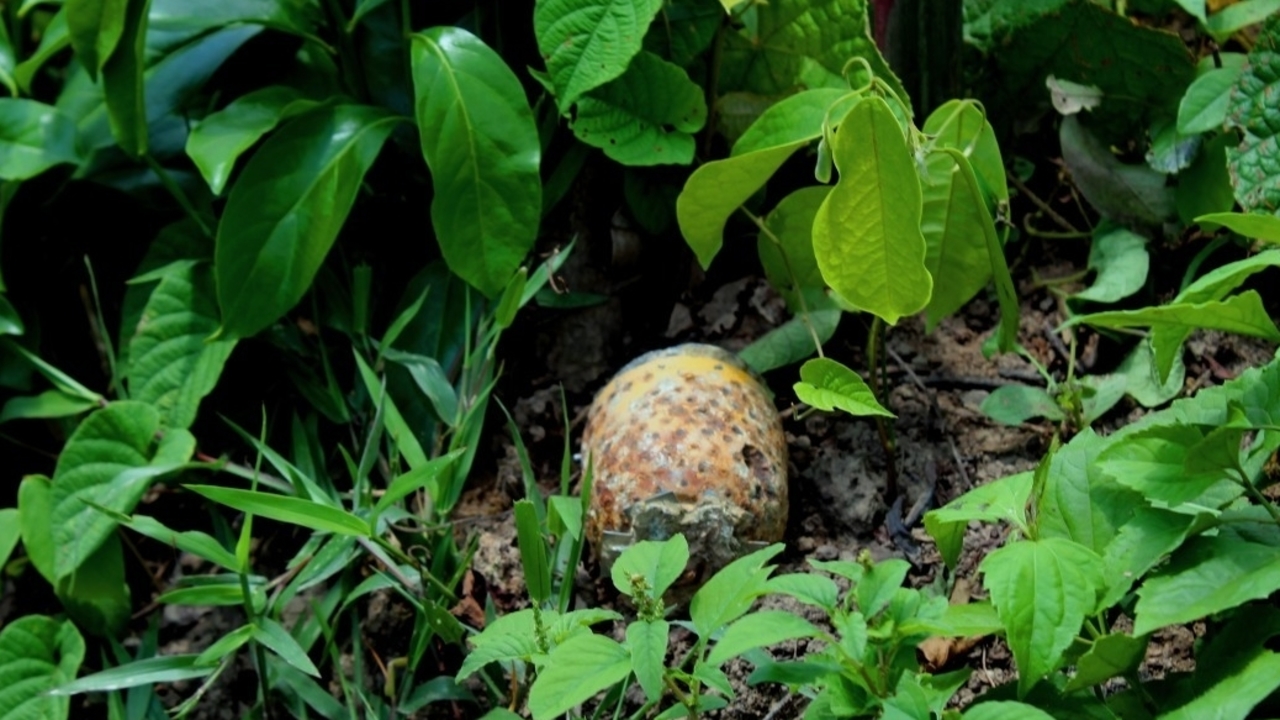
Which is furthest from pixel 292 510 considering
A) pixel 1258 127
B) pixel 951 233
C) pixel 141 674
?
pixel 1258 127

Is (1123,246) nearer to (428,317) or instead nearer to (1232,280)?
(1232,280)

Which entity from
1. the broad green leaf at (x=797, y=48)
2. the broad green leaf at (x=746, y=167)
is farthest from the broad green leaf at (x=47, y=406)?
the broad green leaf at (x=797, y=48)

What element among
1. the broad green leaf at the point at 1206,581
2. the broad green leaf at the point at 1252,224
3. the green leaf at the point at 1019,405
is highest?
the broad green leaf at the point at 1252,224

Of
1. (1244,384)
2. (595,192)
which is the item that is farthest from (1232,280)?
(595,192)

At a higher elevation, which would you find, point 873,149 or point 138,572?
point 873,149

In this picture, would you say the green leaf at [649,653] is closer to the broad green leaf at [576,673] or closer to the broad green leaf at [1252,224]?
the broad green leaf at [576,673]

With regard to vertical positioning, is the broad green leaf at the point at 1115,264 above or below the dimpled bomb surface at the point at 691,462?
above
